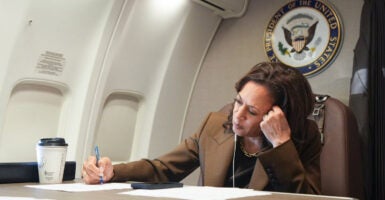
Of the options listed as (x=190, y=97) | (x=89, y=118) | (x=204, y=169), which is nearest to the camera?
(x=204, y=169)

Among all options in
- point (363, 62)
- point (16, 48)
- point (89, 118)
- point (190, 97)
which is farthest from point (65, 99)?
point (363, 62)

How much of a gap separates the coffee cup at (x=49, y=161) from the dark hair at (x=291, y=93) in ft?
2.97

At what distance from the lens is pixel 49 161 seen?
180 cm

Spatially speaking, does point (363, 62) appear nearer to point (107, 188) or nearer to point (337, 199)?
point (337, 199)

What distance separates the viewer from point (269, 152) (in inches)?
68.3

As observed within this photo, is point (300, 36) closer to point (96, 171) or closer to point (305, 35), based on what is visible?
point (305, 35)

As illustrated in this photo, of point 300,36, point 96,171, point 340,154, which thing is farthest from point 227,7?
point 96,171

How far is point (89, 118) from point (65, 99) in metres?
0.22

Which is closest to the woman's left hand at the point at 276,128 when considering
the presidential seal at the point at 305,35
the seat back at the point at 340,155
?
the seat back at the point at 340,155

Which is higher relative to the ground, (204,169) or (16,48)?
(16,48)

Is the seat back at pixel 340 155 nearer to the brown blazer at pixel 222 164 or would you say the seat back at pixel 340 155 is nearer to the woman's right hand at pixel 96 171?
the brown blazer at pixel 222 164

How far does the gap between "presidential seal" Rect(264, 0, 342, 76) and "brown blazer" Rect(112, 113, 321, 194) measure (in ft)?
5.10

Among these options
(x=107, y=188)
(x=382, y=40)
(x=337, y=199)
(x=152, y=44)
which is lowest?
(x=107, y=188)

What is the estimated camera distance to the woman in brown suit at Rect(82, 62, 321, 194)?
1801mm
